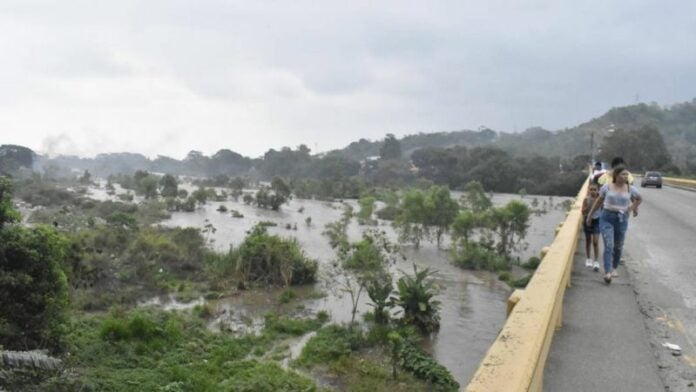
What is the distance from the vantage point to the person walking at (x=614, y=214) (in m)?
6.97

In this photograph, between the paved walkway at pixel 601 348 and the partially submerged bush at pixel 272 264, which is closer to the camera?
the paved walkway at pixel 601 348

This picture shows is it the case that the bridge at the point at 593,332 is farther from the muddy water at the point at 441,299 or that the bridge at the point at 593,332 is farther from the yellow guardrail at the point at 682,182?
the yellow guardrail at the point at 682,182

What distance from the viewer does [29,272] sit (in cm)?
1213

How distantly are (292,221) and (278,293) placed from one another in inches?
970

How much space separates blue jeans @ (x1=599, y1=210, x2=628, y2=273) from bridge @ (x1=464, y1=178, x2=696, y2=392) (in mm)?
338

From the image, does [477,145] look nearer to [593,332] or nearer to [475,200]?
[475,200]

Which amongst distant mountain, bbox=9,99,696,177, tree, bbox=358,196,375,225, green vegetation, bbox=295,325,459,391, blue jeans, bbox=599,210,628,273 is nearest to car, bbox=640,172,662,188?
tree, bbox=358,196,375,225

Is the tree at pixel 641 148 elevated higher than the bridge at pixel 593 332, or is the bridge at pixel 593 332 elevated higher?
the tree at pixel 641 148

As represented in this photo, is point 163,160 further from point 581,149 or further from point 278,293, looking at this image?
point 278,293

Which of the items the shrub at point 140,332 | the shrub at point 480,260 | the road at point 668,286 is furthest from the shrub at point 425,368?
the shrub at point 480,260

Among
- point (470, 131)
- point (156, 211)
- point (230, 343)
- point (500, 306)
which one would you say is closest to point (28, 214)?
point (156, 211)

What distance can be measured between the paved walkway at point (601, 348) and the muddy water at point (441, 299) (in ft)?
29.9

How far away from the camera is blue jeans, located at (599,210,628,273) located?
22.9 feet

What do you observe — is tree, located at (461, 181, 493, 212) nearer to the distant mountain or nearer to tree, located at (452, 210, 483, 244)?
tree, located at (452, 210, 483, 244)
